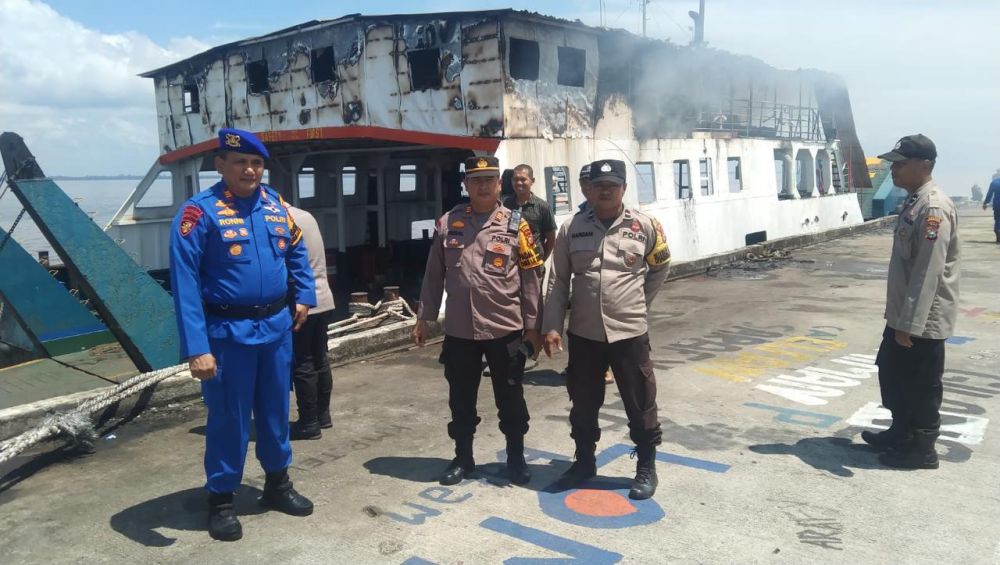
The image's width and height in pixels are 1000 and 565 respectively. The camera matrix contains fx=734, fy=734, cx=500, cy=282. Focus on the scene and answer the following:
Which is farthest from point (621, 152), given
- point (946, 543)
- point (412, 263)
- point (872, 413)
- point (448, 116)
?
point (946, 543)

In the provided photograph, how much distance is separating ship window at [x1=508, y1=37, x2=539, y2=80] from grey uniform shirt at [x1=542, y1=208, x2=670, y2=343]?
790cm

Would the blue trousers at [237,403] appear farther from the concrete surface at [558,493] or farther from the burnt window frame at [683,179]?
the burnt window frame at [683,179]

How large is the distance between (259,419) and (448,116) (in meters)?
8.60

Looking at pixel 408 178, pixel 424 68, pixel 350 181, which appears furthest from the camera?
pixel 408 178

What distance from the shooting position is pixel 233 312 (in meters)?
3.78

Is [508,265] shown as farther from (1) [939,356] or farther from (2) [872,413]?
(2) [872,413]

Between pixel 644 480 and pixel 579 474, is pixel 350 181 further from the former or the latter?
pixel 644 480

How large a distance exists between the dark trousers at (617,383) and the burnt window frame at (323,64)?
34.5ft

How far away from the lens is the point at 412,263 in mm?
17312

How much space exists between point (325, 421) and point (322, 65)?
31.9 feet

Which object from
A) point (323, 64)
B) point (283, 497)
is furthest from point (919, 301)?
point (323, 64)

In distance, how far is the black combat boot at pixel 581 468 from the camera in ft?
14.3

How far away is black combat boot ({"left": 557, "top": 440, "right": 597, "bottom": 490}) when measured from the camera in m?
4.35

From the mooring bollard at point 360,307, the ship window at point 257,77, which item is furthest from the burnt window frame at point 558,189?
the ship window at point 257,77
